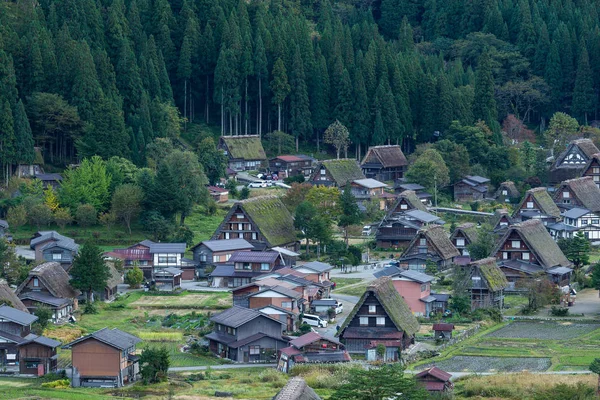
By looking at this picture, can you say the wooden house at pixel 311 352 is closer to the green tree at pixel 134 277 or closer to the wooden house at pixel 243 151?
the green tree at pixel 134 277

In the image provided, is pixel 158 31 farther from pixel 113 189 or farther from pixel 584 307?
pixel 584 307

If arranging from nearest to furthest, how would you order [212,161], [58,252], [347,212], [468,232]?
[58,252] < [468,232] < [347,212] < [212,161]

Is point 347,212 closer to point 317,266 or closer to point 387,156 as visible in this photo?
point 317,266

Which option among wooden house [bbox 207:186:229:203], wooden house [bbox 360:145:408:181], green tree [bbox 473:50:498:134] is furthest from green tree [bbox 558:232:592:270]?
green tree [bbox 473:50:498:134]

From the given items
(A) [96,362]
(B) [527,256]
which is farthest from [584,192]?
(A) [96,362]

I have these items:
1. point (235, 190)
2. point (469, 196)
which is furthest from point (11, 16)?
point (469, 196)

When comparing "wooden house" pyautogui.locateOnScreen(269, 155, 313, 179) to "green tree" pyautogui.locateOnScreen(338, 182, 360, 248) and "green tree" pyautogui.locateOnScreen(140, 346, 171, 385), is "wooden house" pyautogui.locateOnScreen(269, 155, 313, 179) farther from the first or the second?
"green tree" pyautogui.locateOnScreen(140, 346, 171, 385)
